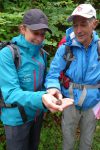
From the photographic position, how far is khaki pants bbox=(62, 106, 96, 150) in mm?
4042

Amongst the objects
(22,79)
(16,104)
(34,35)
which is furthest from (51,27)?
(16,104)

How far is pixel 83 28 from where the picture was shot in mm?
3580

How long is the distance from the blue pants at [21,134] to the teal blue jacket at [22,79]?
10cm

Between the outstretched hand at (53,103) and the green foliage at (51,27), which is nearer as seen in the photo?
the outstretched hand at (53,103)

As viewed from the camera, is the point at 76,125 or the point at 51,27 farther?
the point at 51,27

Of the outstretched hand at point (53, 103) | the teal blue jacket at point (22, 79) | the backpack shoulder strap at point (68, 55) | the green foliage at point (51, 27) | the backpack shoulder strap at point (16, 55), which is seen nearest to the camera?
the outstretched hand at point (53, 103)

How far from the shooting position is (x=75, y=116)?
4047mm

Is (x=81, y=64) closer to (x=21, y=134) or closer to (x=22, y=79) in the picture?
(x=22, y=79)

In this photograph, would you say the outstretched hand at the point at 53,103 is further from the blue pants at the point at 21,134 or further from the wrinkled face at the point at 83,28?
the wrinkled face at the point at 83,28

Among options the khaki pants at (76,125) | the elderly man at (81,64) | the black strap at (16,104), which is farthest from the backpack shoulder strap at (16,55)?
the khaki pants at (76,125)

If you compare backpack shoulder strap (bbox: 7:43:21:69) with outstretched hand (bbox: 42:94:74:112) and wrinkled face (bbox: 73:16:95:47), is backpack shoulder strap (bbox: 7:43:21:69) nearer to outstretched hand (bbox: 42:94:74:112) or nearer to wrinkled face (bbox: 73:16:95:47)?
outstretched hand (bbox: 42:94:74:112)

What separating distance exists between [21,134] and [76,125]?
0.99m

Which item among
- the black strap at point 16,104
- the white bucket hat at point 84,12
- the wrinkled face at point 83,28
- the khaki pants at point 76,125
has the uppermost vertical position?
the white bucket hat at point 84,12

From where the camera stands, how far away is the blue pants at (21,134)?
3455mm
